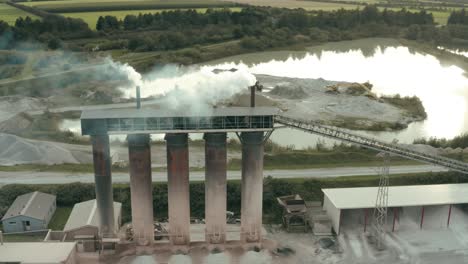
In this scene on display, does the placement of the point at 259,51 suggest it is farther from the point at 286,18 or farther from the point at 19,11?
the point at 19,11

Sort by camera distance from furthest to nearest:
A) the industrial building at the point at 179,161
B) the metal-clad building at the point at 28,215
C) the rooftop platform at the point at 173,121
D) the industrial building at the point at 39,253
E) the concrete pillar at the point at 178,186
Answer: the metal-clad building at the point at 28,215
the concrete pillar at the point at 178,186
the industrial building at the point at 179,161
the rooftop platform at the point at 173,121
the industrial building at the point at 39,253

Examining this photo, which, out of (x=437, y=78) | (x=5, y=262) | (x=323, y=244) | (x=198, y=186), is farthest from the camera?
(x=437, y=78)

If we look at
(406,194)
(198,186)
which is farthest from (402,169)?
(198,186)

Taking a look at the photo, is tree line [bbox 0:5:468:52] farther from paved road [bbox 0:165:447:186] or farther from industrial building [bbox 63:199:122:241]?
industrial building [bbox 63:199:122:241]

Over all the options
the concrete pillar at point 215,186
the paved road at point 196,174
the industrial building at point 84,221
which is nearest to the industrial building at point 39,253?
the industrial building at point 84,221

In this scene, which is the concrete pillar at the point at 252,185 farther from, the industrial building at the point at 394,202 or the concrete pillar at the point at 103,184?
the concrete pillar at the point at 103,184

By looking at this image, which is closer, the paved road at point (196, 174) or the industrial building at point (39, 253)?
the industrial building at point (39, 253)

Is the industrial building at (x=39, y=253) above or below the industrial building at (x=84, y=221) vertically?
above
